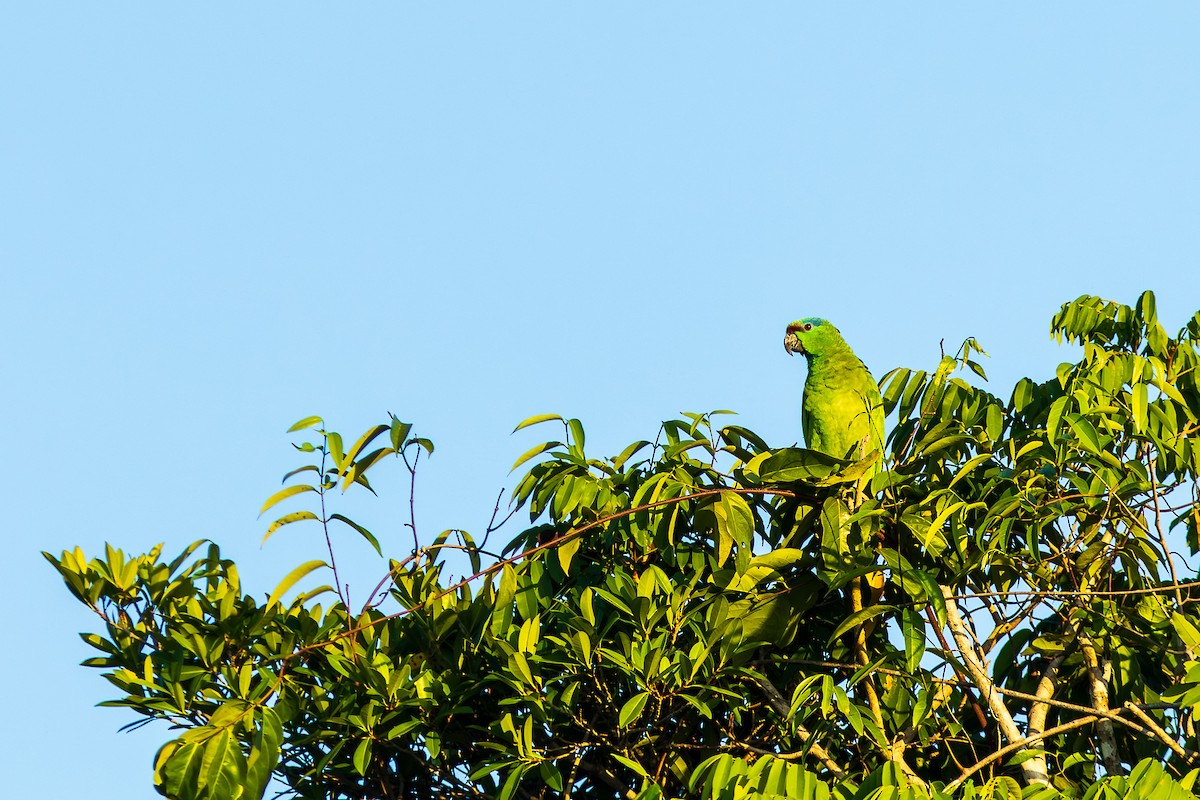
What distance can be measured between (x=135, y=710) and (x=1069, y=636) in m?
2.98

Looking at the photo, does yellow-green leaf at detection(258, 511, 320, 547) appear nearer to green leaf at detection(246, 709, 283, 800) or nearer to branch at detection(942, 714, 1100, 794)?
green leaf at detection(246, 709, 283, 800)

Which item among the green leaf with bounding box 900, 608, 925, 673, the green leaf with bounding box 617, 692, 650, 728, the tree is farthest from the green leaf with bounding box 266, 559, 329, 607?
the green leaf with bounding box 900, 608, 925, 673

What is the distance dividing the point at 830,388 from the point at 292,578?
8.63 feet

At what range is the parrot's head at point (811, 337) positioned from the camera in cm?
606

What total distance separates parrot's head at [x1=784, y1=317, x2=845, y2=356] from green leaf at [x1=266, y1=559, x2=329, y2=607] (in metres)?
2.81

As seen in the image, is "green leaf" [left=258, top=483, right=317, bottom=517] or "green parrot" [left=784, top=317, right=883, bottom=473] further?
"green parrot" [left=784, top=317, right=883, bottom=473]

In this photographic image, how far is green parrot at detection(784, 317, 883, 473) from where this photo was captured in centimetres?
557

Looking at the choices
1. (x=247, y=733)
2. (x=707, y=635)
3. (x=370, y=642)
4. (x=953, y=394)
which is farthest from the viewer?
(x=953, y=394)

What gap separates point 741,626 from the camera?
400 cm

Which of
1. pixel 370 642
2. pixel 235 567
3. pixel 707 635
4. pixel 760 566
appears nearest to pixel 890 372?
pixel 760 566

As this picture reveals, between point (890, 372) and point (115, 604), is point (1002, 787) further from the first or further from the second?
point (115, 604)

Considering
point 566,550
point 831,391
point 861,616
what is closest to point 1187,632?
point 861,616

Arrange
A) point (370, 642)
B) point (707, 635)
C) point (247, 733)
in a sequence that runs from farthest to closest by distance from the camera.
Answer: point (370, 642)
point (707, 635)
point (247, 733)

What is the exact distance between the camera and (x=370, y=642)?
13.8 ft
